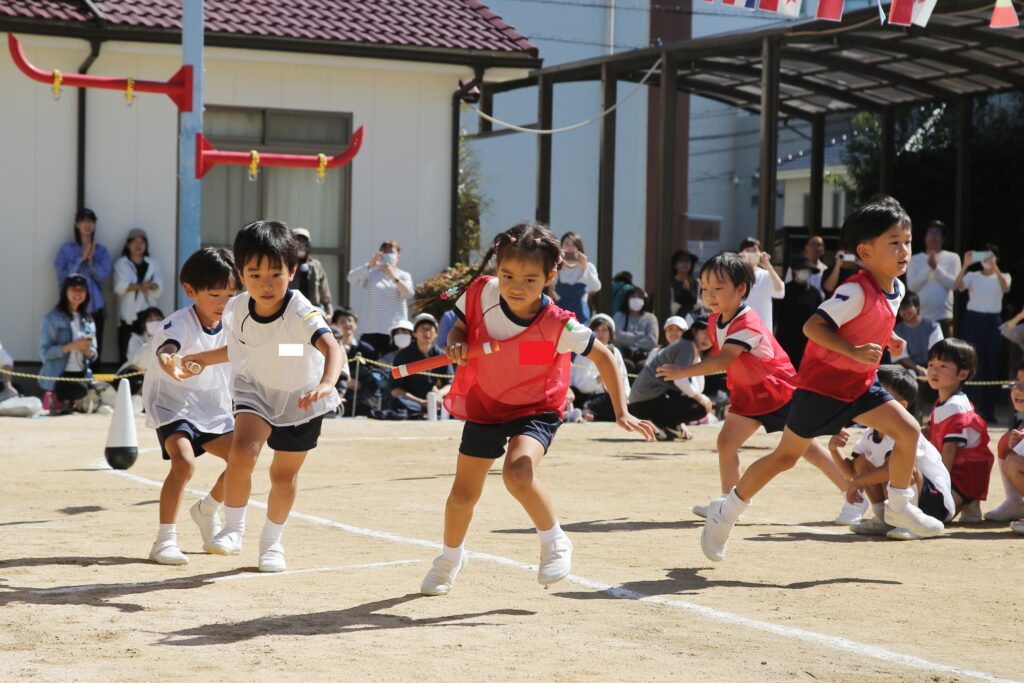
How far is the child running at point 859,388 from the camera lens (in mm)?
6738

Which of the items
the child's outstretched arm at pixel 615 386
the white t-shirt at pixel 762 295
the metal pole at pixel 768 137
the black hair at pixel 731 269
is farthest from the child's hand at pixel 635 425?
the metal pole at pixel 768 137

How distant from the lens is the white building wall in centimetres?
1658

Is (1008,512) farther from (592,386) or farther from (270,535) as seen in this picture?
(592,386)

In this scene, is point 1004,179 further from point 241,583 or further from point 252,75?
point 241,583

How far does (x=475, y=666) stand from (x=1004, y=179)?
22806mm

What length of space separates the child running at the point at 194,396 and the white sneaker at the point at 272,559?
1.63 ft

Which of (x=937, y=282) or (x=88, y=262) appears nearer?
(x=88, y=262)

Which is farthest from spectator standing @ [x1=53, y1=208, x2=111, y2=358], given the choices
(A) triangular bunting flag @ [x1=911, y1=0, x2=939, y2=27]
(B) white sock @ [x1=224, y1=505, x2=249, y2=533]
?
(B) white sock @ [x1=224, y1=505, x2=249, y2=533]

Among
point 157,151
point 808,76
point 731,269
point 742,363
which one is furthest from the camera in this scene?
point 808,76

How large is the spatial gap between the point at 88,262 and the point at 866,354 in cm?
1164

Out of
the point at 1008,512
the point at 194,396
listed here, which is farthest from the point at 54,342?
the point at 1008,512

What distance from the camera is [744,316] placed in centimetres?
805

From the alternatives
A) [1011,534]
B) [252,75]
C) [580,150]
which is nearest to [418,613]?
[1011,534]

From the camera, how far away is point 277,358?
21.4 feet
